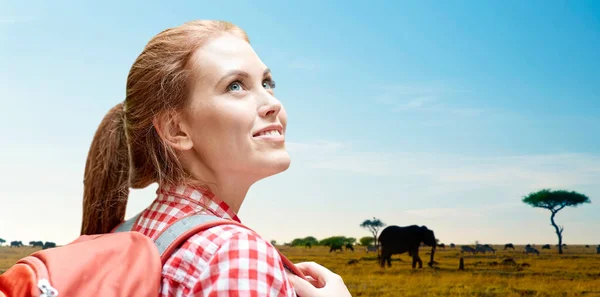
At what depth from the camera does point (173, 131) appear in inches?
82.7

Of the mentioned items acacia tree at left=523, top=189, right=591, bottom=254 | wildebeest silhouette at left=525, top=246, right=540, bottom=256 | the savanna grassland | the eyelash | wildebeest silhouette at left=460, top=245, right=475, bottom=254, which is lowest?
the savanna grassland

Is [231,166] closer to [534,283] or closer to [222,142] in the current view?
[222,142]

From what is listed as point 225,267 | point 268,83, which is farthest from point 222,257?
point 268,83

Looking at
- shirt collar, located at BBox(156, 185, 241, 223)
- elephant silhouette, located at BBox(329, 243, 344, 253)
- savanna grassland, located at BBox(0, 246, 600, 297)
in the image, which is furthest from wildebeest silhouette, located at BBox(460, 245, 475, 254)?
shirt collar, located at BBox(156, 185, 241, 223)

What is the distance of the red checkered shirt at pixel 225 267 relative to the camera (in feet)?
5.36

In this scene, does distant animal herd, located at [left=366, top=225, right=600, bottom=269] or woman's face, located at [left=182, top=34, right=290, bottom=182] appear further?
distant animal herd, located at [left=366, top=225, right=600, bottom=269]

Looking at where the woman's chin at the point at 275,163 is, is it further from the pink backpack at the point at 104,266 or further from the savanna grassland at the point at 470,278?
the savanna grassland at the point at 470,278

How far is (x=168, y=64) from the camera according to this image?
2.12 metres

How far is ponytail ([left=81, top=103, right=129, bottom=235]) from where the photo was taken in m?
2.29

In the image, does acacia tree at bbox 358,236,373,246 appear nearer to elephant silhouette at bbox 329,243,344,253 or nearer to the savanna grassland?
elephant silhouette at bbox 329,243,344,253

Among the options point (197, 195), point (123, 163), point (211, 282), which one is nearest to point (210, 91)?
point (197, 195)

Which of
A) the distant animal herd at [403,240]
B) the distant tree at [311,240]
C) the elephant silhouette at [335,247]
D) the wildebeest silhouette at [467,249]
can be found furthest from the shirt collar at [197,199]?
the distant tree at [311,240]

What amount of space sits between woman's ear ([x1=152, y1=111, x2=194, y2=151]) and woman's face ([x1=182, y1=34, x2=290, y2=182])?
0.9 inches

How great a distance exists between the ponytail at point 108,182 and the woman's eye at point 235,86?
45cm
